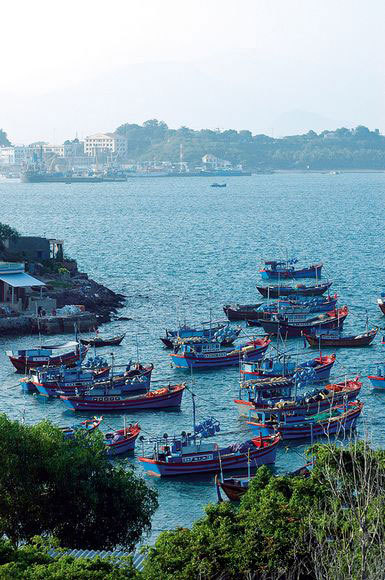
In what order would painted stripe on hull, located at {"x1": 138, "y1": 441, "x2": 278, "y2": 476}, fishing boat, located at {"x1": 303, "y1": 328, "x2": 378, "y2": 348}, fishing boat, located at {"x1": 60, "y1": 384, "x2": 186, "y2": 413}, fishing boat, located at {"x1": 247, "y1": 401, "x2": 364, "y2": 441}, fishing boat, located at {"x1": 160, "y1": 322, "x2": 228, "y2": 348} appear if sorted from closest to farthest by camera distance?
1. painted stripe on hull, located at {"x1": 138, "y1": 441, "x2": 278, "y2": 476}
2. fishing boat, located at {"x1": 247, "y1": 401, "x2": 364, "y2": 441}
3. fishing boat, located at {"x1": 60, "y1": 384, "x2": 186, "y2": 413}
4. fishing boat, located at {"x1": 160, "y1": 322, "x2": 228, "y2": 348}
5. fishing boat, located at {"x1": 303, "y1": 328, "x2": 378, "y2": 348}

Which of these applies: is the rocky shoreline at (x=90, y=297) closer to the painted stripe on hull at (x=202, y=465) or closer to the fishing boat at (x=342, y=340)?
the fishing boat at (x=342, y=340)

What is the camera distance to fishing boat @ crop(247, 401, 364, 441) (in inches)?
1421

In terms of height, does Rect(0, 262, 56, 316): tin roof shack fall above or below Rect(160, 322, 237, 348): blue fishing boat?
above

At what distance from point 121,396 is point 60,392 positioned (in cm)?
222

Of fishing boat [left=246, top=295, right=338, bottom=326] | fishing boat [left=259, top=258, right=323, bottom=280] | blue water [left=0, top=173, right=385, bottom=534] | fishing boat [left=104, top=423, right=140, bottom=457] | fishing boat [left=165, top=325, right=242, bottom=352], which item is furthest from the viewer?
fishing boat [left=259, top=258, right=323, bottom=280]

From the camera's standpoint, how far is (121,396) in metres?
41.7

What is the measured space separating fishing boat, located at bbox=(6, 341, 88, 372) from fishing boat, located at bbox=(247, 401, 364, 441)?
433 inches

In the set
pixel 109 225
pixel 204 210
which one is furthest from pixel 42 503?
pixel 204 210

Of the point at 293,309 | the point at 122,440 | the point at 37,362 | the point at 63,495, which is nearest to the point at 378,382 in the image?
the point at 122,440

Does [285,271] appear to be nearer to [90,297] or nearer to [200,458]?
[90,297]

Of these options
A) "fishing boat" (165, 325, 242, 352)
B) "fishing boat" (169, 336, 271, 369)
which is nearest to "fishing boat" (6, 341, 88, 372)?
"fishing boat" (169, 336, 271, 369)

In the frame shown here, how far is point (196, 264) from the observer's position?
8556 cm

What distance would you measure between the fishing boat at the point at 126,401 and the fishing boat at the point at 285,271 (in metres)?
35.2

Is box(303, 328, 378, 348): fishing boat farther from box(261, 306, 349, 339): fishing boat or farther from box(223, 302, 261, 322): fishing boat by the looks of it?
box(223, 302, 261, 322): fishing boat
